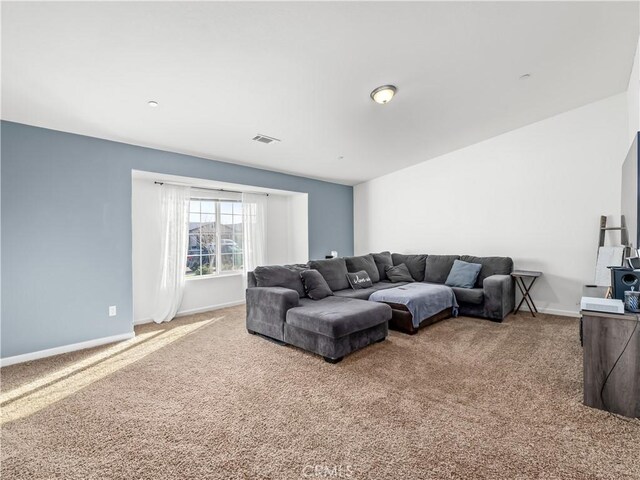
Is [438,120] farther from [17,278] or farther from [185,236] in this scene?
[17,278]

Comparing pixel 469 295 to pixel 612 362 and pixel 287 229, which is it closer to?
pixel 612 362

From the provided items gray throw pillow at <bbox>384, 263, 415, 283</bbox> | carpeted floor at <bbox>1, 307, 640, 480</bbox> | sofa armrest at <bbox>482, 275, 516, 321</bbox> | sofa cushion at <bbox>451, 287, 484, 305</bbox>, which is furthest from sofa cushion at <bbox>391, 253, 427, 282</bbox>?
carpeted floor at <bbox>1, 307, 640, 480</bbox>

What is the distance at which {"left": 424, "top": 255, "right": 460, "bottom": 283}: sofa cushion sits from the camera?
507 cm

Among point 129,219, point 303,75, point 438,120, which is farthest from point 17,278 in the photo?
point 438,120

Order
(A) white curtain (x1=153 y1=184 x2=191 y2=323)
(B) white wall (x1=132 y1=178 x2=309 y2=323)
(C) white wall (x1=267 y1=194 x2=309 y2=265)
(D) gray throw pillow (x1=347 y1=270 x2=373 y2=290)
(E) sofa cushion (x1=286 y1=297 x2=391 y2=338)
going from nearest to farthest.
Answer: (E) sofa cushion (x1=286 y1=297 x2=391 y2=338) → (B) white wall (x1=132 y1=178 x2=309 y2=323) → (A) white curtain (x1=153 y1=184 x2=191 y2=323) → (D) gray throw pillow (x1=347 y1=270 x2=373 y2=290) → (C) white wall (x1=267 y1=194 x2=309 y2=265)

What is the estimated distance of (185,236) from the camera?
467cm

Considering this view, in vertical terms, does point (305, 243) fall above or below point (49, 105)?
below

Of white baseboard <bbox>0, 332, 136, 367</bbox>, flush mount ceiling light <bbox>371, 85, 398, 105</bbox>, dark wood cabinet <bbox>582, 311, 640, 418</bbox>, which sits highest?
flush mount ceiling light <bbox>371, 85, 398, 105</bbox>

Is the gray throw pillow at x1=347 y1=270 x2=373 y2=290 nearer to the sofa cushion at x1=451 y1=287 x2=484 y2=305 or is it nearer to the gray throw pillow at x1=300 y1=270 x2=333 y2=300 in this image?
the gray throw pillow at x1=300 y1=270 x2=333 y2=300

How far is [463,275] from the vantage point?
4637 millimetres

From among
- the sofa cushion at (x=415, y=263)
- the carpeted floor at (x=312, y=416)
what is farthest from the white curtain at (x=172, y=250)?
the sofa cushion at (x=415, y=263)

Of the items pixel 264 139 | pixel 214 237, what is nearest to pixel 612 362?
pixel 264 139

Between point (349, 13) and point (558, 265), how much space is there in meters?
4.50

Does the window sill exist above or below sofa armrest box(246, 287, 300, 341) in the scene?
above
